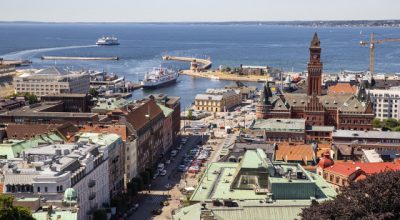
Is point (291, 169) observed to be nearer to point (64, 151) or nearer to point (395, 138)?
point (64, 151)

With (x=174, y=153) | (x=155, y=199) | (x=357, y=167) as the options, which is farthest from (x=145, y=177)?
(x=357, y=167)

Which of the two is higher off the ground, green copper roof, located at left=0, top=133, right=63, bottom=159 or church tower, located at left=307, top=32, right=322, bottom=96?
church tower, located at left=307, top=32, right=322, bottom=96

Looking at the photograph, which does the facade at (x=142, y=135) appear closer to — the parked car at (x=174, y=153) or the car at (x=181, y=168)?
the parked car at (x=174, y=153)

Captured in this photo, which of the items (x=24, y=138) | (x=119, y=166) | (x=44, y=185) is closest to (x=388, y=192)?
(x=44, y=185)

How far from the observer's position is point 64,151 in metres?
53.5

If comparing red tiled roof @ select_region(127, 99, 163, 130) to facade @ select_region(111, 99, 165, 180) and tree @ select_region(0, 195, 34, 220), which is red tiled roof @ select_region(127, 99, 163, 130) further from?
tree @ select_region(0, 195, 34, 220)

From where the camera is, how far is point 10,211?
125 feet

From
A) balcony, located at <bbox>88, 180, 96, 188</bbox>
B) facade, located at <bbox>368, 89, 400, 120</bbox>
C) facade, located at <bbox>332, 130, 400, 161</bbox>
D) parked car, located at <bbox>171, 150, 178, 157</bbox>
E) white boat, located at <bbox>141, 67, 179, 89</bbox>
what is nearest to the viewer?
balcony, located at <bbox>88, 180, 96, 188</bbox>

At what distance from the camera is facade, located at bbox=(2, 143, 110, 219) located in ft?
155

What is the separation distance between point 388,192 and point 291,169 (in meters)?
15.5

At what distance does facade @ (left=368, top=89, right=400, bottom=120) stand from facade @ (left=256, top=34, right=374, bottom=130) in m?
18.9

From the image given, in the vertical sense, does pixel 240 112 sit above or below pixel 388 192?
below

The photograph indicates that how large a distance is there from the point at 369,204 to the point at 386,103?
259 feet

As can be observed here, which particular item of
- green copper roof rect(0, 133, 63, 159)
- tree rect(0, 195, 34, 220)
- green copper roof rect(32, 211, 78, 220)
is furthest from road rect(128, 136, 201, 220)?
tree rect(0, 195, 34, 220)
